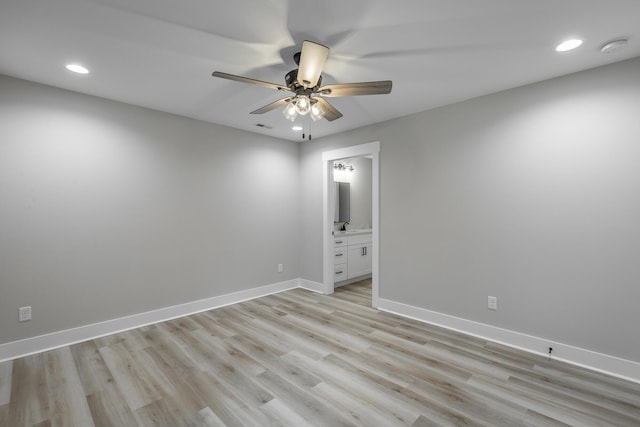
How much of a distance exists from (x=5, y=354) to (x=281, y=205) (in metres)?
3.36

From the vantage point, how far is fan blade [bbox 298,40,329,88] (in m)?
1.73

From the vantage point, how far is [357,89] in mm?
2121

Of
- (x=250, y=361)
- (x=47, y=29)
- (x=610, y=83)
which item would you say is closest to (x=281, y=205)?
(x=250, y=361)

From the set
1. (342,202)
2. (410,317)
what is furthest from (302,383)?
(342,202)

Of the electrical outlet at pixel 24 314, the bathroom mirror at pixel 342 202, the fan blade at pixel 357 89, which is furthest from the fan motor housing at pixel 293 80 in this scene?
the bathroom mirror at pixel 342 202

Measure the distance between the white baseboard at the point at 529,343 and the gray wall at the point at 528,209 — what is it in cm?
6

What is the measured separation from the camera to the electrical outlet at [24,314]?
2.64 metres

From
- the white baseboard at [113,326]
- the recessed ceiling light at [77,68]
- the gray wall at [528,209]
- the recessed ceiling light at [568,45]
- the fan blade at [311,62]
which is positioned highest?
the recessed ceiling light at [568,45]

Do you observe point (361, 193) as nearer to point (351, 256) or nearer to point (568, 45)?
point (351, 256)

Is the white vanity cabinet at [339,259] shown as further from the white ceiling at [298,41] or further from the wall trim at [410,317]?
the white ceiling at [298,41]

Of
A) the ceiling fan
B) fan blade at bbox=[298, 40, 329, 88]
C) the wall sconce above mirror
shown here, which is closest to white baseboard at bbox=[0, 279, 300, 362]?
the ceiling fan

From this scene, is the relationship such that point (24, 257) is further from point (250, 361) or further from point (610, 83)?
point (610, 83)

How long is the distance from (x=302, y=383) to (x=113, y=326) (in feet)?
7.42

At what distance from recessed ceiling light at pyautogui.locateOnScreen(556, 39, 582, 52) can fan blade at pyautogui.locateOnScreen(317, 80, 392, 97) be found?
1289 mm
